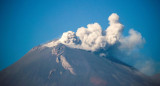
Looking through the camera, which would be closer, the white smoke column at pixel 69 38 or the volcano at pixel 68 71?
the volcano at pixel 68 71

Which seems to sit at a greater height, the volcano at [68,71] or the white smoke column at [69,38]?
the white smoke column at [69,38]

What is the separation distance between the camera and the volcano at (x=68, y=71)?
61.3 meters

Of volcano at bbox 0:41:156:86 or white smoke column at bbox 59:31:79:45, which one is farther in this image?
white smoke column at bbox 59:31:79:45

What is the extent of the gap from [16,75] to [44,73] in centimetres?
1374

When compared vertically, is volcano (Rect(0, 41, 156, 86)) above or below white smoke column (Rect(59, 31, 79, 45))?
below

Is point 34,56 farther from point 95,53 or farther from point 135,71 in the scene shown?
point 135,71

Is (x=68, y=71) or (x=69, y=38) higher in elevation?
(x=69, y=38)

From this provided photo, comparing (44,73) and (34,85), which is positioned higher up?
(44,73)

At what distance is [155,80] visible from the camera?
2584 inches

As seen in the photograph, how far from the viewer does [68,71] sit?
220ft

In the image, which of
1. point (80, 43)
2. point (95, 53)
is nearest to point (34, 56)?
point (80, 43)

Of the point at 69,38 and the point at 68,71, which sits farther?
the point at 69,38

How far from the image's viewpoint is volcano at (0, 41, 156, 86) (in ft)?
201

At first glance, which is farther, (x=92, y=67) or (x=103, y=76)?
(x=92, y=67)
